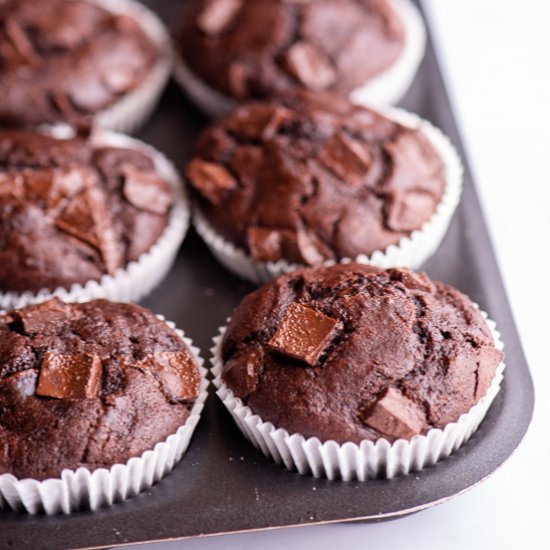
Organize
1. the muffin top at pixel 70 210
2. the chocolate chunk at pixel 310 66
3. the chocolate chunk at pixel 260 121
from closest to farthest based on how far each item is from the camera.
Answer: the muffin top at pixel 70 210, the chocolate chunk at pixel 260 121, the chocolate chunk at pixel 310 66

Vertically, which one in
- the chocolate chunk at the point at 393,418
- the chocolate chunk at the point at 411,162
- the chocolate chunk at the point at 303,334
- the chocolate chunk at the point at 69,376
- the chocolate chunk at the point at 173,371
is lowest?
the chocolate chunk at the point at 69,376

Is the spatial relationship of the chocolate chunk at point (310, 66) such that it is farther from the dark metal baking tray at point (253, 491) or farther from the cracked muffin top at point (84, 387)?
the cracked muffin top at point (84, 387)

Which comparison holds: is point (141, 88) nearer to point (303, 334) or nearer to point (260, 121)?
point (260, 121)

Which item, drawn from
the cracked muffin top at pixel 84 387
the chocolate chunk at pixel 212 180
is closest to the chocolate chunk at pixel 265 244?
the chocolate chunk at pixel 212 180

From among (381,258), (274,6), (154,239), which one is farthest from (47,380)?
(274,6)

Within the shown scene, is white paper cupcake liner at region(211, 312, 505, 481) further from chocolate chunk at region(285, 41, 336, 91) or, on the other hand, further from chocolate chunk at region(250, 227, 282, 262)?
chocolate chunk at region(285, 41, 336, 91)

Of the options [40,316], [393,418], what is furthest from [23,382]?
[393,418]
